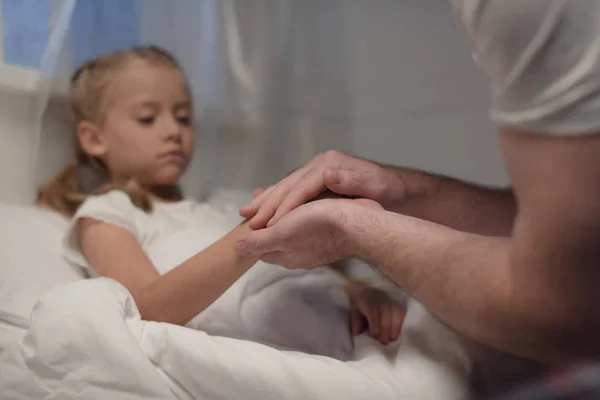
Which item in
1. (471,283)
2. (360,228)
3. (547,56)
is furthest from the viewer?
(360,228)

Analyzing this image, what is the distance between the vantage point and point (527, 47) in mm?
346

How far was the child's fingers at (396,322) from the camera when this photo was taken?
2.09 feet

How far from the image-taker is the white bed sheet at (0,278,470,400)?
50 cm

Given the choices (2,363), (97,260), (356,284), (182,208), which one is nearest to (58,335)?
(2,363)

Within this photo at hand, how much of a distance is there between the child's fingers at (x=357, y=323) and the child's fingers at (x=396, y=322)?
0.15 feet

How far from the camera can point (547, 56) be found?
34 centimetres

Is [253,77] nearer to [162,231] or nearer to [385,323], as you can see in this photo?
[162,231]

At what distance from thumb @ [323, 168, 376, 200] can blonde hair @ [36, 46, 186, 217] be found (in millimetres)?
416

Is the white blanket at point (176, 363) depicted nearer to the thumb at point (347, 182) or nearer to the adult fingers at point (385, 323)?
the adult fingers at point (385, 323)

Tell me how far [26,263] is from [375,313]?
0.45 m

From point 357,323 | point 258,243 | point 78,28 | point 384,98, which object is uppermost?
point 78,28

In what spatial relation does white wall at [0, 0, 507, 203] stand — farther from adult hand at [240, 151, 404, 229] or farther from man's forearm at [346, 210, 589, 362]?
man's forearm at [346, 210, 589, 362]

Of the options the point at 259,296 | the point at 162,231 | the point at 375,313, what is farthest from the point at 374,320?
the point at 162,231

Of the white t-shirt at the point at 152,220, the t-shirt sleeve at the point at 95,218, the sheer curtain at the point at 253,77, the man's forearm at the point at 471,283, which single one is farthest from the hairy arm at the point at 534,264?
the sheer curtain at the point at 253,77
